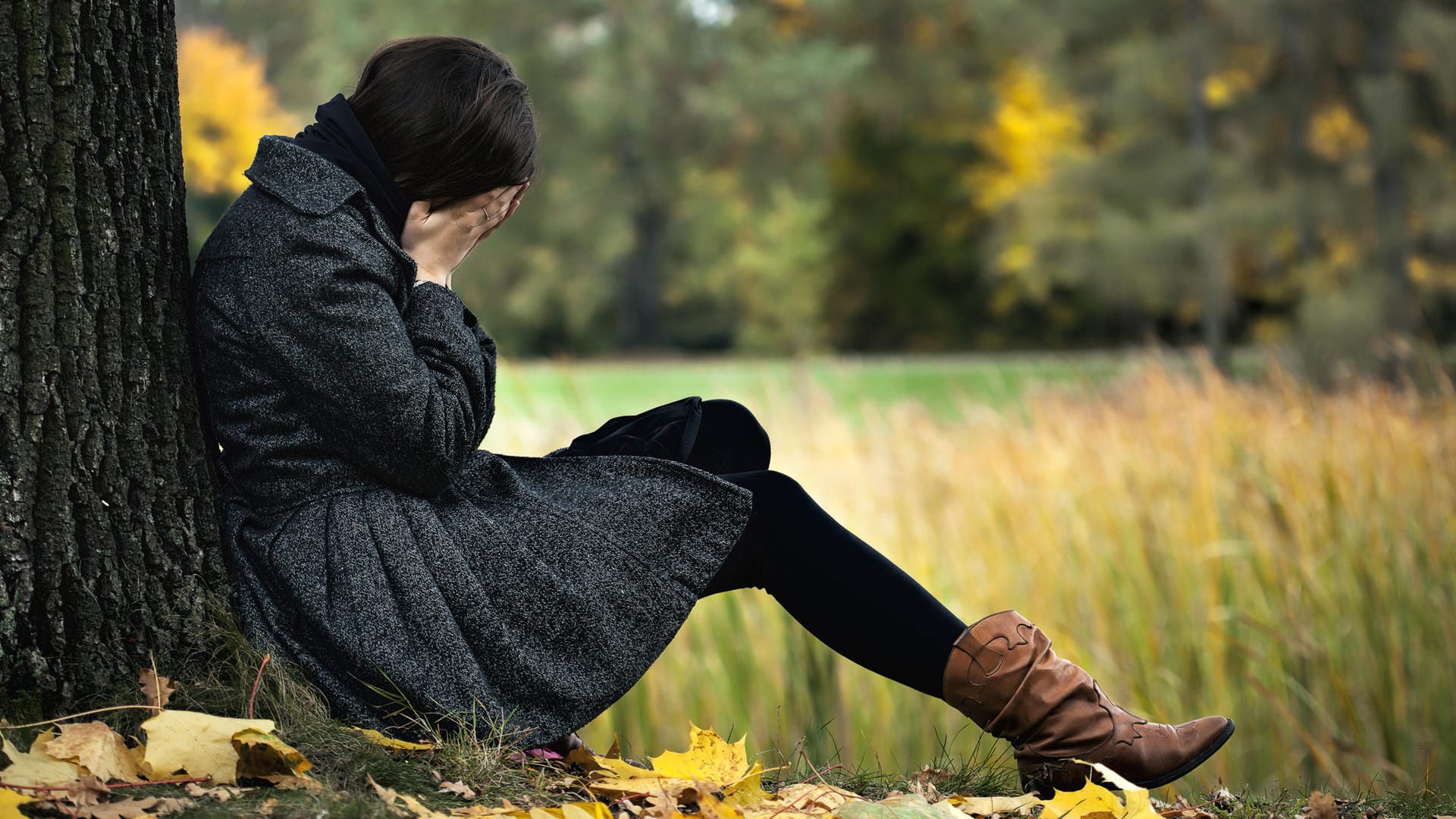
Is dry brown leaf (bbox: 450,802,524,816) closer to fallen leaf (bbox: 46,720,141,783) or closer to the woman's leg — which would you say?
fallen leaf (bbox: 46,720,141,783)

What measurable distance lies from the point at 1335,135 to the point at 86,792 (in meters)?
13.1

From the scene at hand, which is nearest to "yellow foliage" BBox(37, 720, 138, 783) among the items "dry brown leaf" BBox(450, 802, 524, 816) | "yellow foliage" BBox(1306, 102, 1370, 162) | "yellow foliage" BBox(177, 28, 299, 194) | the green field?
"dry brown leaf" BBox(450, 802, 524, 816)

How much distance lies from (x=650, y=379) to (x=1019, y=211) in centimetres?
533

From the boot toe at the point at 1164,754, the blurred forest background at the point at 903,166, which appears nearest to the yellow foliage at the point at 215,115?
the blurred forest background at the point at 903,166

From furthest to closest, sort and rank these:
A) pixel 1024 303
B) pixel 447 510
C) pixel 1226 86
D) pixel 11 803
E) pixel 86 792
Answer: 1. pixel 1024 303
2. pixel 1226 86
3. pixel 447 510
4. pixel 86 792
5. pixel 11 803

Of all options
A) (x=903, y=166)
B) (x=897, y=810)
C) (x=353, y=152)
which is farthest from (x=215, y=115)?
(x=897, y=810)

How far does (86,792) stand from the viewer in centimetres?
132

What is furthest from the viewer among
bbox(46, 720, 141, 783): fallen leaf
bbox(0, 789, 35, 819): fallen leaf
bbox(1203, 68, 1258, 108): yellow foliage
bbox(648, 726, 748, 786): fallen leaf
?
bbox(1203, 68, 1258, 108): yellow foliage

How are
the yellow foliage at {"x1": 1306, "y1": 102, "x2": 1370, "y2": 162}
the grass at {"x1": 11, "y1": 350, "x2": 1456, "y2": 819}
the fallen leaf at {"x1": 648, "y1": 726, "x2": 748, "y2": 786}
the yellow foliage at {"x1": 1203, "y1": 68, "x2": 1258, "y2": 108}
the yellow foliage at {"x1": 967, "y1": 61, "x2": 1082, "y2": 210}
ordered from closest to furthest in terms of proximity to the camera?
the fallen leaf at {"x1": 648, "y1": 726, "x2": 748, "y2": 786}
the grass at {"x1": 11, "y1": 350, "x2": 1456, "y2": 819}
the yellow foliage at {"x1": 1306, "y1": 102, "x2": 1370, "y2": 162}
the yellow foliage at {"x1": 1203, "y1": 68, "x2": 1258, "y2": 108}
the yellow foliage at {"x1": 967, "y1": 61, "x2": 1082, "y2": 210}

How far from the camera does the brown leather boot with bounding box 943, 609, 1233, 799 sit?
5.87ft

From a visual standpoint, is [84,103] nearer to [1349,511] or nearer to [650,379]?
[1349,511]

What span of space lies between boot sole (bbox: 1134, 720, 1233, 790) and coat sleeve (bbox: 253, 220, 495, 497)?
42.8 inches

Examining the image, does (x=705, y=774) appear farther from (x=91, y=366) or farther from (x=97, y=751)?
(x=91, y=366)

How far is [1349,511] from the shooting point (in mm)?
3570
